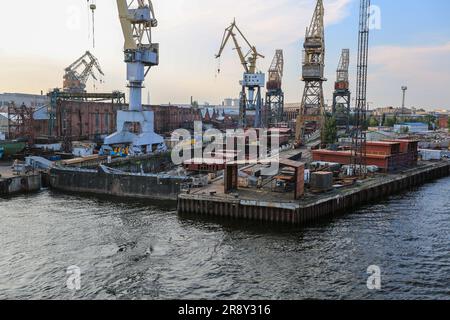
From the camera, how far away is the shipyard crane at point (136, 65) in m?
54.4

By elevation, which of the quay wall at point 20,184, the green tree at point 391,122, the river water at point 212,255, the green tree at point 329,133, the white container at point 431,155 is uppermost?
the green tree at point 391,122

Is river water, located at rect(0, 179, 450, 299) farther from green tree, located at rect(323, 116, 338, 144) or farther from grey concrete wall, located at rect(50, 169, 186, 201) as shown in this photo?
green tree, located at rect(323, 116, 338, 144)

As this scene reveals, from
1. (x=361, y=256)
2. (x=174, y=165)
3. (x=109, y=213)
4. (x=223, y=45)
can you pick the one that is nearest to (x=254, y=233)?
(x=361, y=256)

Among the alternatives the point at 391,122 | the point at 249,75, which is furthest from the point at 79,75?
the point at 391,122

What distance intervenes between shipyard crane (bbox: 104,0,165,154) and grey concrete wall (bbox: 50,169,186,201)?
1173 centimetres

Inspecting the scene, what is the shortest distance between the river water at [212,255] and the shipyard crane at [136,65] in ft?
73.0

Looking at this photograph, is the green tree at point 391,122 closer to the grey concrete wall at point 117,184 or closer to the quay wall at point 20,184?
the grey concrete wall at point 117,184

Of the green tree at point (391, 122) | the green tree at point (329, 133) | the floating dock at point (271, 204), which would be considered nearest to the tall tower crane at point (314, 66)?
the green tree at point (329, 133)

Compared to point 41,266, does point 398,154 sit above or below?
above

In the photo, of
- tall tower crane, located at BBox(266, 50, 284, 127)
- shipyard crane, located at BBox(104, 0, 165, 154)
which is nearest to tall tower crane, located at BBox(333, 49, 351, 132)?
tall tower crane, located at BBox(266, 50, 284, 127)

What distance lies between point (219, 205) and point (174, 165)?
24.2 metres

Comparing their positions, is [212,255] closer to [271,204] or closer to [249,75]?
[271,204]
